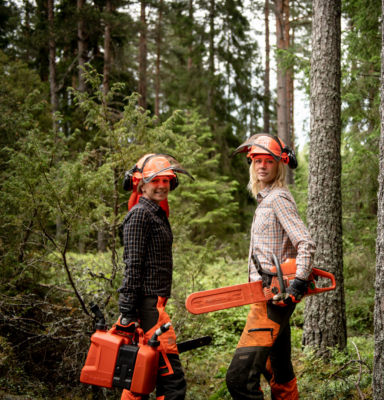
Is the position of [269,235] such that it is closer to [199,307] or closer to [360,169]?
[199,307]

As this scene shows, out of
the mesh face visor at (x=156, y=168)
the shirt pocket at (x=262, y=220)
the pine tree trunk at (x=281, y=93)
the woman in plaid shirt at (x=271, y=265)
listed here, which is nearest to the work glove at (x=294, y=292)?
the woman in plaid shirt at (x=271, y=265)

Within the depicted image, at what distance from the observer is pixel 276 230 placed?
274cm

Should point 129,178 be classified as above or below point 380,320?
above

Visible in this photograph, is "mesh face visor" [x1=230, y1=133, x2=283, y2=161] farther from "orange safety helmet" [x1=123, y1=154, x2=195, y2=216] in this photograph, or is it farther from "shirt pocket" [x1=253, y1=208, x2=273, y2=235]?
"orange safety helmet" [x1=123, y1=154, x2=195, y2=216]

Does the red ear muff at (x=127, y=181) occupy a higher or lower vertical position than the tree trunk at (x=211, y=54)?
lower

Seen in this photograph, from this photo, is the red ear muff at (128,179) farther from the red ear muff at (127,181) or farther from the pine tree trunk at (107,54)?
the pine tree trunk at (107,54)

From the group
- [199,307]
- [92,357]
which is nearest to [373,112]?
[199,307]

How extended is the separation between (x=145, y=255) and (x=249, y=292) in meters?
0.87

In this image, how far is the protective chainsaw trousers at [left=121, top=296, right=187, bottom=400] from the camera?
2699 millimetres

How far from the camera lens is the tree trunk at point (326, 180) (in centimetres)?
455

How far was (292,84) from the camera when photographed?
24.1m

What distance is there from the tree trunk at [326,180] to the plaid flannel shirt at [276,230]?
80.1 inches

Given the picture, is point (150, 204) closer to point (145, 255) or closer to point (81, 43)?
point (145, 255)

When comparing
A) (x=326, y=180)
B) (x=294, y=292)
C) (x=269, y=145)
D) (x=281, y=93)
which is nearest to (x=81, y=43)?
(x=281, y=93)
